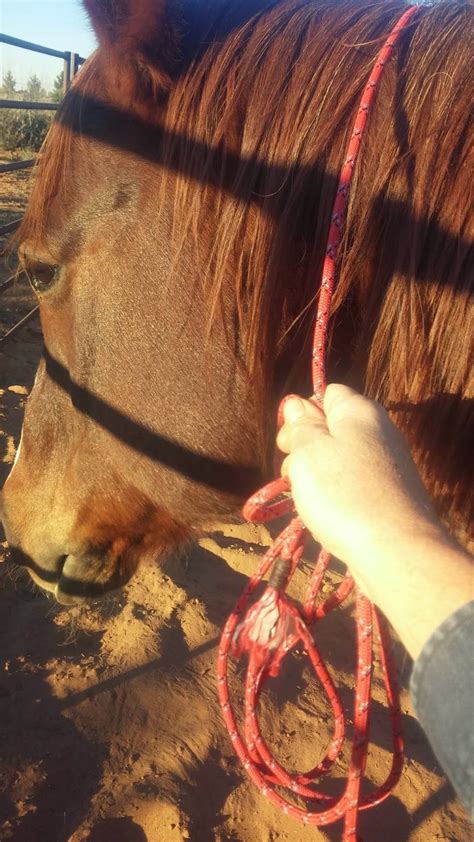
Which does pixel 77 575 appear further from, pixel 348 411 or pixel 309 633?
pixel 348 411

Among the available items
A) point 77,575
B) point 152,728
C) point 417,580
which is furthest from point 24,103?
point 417,580

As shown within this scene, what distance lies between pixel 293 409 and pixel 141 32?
857 mm

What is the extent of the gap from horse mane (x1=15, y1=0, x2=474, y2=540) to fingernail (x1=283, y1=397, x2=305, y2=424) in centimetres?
32

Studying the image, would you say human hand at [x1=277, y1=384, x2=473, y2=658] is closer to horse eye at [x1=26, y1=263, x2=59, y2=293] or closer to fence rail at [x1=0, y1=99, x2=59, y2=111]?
horse eye at [x1=26, y1=263, x2=59, y2=293]

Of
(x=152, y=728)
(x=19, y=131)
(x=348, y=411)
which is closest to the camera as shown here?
(x=348, y=411)

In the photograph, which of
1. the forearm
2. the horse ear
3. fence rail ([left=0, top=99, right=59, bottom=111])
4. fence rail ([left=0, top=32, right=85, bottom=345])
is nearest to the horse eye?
the horse ear

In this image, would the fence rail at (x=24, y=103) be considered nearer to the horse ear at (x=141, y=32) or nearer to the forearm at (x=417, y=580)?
the horse ear at (x=141, y=32)

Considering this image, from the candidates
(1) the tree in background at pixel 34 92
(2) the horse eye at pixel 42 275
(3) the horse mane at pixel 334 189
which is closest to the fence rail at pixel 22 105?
(2) the horse eye at pixel 42 275

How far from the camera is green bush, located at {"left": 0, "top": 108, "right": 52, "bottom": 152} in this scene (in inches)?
584

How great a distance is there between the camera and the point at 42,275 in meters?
1.51

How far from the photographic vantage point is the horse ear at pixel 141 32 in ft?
3.77

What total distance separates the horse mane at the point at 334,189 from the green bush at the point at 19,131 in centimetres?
1521

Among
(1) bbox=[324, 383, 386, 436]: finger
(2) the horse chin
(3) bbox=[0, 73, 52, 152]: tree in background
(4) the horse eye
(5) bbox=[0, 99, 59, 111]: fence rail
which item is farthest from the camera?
(3) bbox=[0, 73, 52, 152]: tree in background

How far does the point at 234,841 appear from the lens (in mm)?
2146
